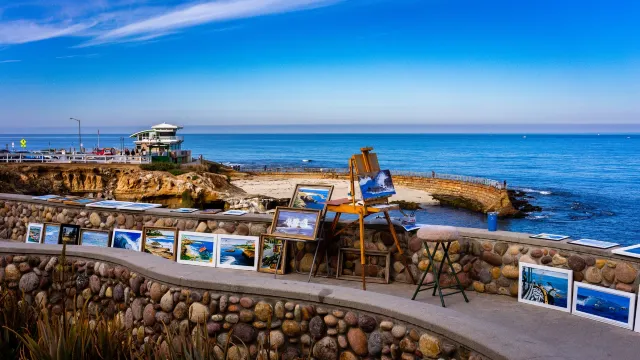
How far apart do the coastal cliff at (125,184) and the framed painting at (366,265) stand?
27475 mm

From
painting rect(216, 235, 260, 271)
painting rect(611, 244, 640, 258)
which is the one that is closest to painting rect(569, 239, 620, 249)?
painting rect(611, 244, 640, 258)

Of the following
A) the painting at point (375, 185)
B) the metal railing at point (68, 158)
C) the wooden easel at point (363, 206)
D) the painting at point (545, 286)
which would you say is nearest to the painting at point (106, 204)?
the wooden easel at point (363, 206)

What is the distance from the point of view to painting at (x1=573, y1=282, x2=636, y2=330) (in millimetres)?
5293

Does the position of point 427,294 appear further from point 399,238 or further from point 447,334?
point 447,334

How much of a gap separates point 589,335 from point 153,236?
19.5 feet

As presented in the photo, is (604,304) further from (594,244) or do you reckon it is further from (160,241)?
(160,241)

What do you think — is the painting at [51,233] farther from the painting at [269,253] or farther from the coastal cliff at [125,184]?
the coastal cliff at [125,184]

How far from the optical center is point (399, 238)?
7.18 metres

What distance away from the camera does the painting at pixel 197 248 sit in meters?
7.86

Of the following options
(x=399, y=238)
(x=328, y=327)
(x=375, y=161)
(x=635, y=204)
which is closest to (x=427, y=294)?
(x=399, y=238)

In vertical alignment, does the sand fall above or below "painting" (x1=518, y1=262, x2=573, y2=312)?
below

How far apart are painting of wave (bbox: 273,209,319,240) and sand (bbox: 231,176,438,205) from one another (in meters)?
33.0

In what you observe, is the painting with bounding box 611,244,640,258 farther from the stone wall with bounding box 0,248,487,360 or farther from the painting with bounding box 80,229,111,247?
the painting with bounding box 80,229,111,247

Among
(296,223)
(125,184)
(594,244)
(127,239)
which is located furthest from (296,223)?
(125,184)
